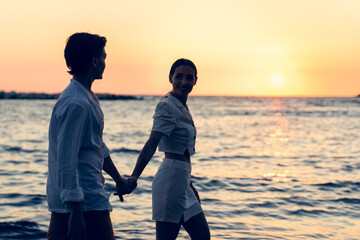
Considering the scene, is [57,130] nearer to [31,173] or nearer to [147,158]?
[147,158]

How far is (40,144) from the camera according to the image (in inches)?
953

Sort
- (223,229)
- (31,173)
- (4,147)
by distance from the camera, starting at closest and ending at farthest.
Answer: (223,229) → (31,173) → (4,147)

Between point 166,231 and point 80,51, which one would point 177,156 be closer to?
point 166,231

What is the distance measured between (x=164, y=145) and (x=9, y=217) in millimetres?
5540

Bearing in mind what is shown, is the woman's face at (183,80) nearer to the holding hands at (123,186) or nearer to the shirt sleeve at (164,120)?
the shirt sleeve at (164,120)

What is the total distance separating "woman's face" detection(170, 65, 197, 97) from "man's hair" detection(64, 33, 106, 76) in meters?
1.28

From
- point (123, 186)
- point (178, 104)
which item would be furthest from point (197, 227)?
point (178, 104)

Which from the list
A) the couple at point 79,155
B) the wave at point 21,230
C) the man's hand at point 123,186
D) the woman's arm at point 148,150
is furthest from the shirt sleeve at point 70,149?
the wave at point 21,230

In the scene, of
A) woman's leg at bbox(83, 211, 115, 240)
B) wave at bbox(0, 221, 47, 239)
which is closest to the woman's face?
woman's leg at bbox(83, 211, 115, 240)

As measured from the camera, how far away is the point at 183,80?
→ 13.6ft

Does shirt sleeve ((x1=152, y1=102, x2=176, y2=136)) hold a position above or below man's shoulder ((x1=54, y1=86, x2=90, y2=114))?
below

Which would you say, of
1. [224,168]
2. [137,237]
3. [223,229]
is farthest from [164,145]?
[224,168]

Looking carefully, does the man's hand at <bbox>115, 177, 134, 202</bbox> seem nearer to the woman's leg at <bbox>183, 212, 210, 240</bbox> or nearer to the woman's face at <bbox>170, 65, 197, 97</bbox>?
the woman's leg at <bbox>183, 212, 210, 240</bbox>

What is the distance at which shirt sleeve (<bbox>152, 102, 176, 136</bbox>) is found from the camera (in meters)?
3.90
